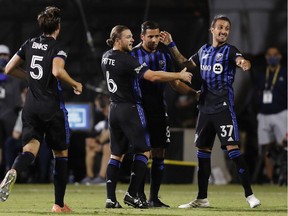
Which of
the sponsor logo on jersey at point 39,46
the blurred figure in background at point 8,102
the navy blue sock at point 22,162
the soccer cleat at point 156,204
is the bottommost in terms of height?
the soccer cleat at point 156,204

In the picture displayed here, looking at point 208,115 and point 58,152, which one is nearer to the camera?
point 58,152

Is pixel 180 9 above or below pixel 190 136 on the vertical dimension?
above

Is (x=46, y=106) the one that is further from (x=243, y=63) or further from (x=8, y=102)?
(x=8, y=102)

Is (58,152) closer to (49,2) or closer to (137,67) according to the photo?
(137,67)

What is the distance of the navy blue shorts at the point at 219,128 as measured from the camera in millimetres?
11133

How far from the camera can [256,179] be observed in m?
17.5

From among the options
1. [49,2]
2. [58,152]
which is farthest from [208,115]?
[49,2]

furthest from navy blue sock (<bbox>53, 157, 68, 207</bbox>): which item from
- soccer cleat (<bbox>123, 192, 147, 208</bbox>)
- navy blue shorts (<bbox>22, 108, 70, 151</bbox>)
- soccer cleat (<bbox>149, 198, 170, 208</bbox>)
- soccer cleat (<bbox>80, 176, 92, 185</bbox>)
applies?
soccer cleat (<bbox>80, 176, 92, 185</bbox>)

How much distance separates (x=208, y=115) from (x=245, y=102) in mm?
6878

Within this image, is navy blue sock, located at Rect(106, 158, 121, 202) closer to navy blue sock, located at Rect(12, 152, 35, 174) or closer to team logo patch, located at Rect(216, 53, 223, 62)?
navy blue sock, located at Rect(12, 152, 35, 174)

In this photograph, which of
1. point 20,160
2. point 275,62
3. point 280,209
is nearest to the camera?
point 20,160

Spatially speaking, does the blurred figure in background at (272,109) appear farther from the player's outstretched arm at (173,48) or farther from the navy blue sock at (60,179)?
the navy blue sock at (60,179)

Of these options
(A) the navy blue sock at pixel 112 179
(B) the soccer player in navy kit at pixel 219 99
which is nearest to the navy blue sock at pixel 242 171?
(B) the soccer player in navy kit at pixel 219 99

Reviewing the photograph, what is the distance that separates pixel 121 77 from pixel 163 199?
272cm
